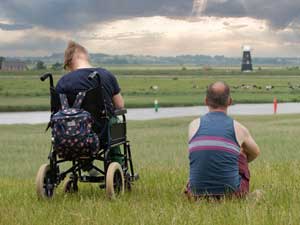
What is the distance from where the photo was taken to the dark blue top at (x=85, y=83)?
21.0 feet

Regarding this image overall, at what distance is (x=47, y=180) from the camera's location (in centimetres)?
626

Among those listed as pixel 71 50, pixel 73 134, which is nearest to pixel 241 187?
pixel 73 134

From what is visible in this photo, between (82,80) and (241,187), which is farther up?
(82,80)

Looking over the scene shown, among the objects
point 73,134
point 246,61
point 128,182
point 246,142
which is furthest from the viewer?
point 246,61

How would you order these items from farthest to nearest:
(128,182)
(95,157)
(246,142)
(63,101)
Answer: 1. (128,182)
2. (63,101)
3. (95,157)
4. (246,142)

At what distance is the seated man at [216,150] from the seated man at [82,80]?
46.3 inches

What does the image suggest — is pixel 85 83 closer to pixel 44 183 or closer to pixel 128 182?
pixel 44 183

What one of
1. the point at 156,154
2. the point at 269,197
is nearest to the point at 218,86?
the point at 269,197

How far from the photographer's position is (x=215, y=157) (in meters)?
5.53

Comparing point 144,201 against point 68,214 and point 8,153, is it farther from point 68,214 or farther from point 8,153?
point 8,153

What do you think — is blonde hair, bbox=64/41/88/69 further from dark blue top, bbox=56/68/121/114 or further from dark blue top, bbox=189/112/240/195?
dark blue top, bbox=189/112/240/195

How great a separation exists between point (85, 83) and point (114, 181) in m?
0.96

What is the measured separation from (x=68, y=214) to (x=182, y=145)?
42.6 ft

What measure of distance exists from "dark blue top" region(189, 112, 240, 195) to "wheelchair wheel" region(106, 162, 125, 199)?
77 centimetres
